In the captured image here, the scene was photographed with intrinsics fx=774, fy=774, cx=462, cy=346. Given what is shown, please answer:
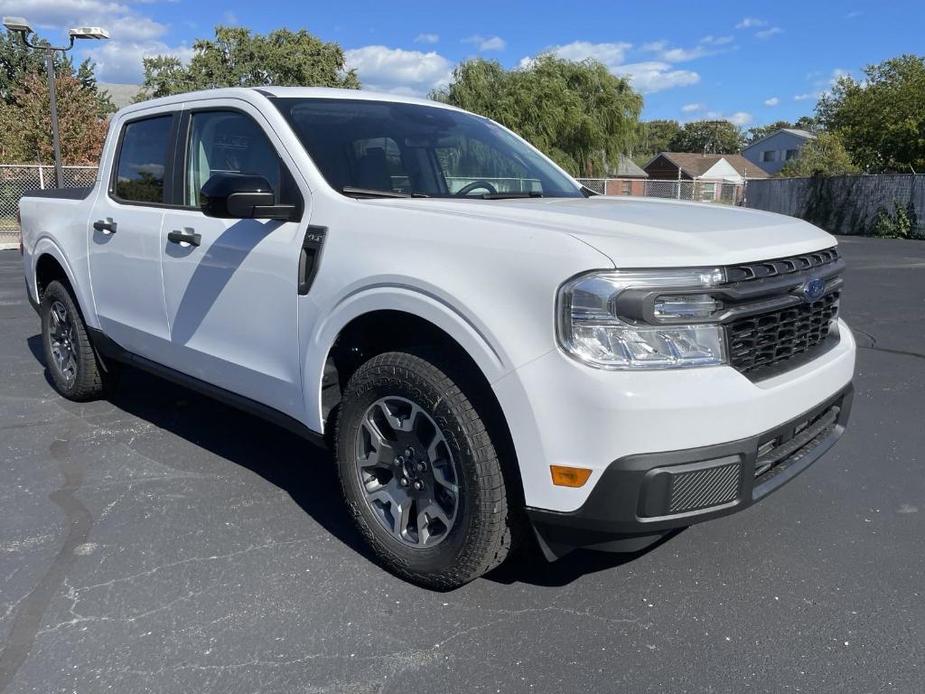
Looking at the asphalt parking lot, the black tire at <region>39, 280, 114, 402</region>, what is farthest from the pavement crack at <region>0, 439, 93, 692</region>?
the black tire at <region>39, 280, 114, 402</region>

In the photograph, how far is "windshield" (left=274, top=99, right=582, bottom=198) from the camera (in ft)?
11.0

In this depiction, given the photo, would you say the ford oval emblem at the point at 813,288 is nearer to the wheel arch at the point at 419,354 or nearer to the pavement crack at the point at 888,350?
the wheel arch at the point at 419,354

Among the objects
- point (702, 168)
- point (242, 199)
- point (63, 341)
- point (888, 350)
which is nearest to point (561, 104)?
point (888, 350)

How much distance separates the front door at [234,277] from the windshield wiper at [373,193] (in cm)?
21

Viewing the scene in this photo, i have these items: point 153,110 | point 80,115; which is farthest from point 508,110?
point 153,110

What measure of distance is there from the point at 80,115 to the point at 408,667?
103 ft

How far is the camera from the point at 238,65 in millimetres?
37688

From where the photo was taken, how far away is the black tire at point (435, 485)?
8.39 ft

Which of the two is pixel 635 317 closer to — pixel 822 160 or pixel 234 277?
pixel 234 277

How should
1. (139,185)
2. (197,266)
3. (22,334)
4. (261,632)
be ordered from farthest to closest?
(22,334) → (139,185) → (197,266) → (261,632)

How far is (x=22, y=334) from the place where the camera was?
7.76 m

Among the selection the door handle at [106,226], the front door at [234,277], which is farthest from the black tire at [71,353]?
the front door at [234,277]

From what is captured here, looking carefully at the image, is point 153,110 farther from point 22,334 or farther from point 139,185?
point 22,334

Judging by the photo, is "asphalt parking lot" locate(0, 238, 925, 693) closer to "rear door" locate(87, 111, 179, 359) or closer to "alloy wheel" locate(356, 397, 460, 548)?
"alloy wheel" locate(356, 397, 460, 548)
